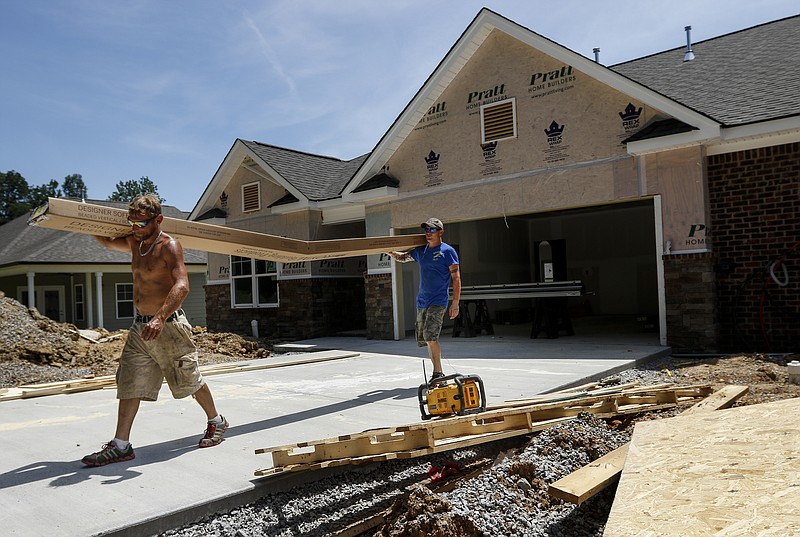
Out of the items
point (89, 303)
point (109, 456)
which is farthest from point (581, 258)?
point (109, 456)

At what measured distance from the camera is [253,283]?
1833cm

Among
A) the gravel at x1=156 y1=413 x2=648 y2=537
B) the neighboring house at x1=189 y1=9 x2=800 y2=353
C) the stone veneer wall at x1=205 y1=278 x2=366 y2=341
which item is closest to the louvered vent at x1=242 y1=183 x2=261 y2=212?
the neighboring house at x1=189 y1=9 x2=800 y2=353

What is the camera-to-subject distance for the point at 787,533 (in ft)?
9.19

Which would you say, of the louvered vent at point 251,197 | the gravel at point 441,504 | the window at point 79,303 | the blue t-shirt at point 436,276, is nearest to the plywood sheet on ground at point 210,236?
the blue t-shirt at point 436,276

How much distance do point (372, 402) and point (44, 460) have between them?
10.4 feet

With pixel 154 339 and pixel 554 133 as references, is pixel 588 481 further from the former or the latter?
pixel 554 133

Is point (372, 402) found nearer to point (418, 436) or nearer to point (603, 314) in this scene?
point (418, 436)

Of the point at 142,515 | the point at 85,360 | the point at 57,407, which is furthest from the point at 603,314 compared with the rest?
the point at 142,515

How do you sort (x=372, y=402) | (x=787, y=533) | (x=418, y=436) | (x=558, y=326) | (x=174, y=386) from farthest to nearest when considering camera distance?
(x=558, y=326), (x=372, y=402), (x=174, y=386), (x=418, y=436), (x=787, y=533)

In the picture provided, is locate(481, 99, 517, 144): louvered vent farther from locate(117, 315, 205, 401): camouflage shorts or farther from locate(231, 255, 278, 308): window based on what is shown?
locate(117, 315, 205, 401): camouflage shorts

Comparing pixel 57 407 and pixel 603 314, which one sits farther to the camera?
pixel 603 314

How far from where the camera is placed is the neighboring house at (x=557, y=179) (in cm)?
1000

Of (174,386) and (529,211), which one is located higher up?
(529,211)

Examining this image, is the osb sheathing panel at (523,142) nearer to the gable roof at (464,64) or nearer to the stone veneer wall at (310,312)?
the gable roof at (464,64)
